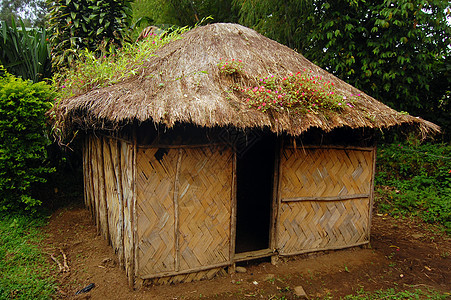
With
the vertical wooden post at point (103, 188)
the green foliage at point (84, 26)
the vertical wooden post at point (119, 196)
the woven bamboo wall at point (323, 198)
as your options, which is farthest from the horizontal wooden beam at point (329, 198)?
the green foliage at point (84, 26)

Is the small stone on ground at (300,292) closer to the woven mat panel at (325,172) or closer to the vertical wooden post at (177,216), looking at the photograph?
the woven mat panel at (325,172)

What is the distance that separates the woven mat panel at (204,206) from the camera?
3.72m

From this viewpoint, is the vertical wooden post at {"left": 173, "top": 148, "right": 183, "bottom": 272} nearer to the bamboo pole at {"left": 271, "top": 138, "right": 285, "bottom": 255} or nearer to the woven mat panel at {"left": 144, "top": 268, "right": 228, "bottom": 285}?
the woven mat panel at {"left": 144, "top": 268, "right": 228, "bottom": 285}

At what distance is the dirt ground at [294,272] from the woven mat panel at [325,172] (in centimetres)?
100

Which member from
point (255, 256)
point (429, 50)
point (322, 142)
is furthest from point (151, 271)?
point (429, 50)

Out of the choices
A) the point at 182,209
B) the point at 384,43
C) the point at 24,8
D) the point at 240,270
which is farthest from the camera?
the point at 24,8

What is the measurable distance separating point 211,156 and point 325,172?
1783mm

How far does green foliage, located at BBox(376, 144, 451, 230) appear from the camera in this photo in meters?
6.18

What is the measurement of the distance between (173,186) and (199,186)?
33cm

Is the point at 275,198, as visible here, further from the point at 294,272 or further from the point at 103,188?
the point at 103,188

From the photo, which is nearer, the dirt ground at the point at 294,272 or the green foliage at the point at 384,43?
the dirt ground at the point at 294,272

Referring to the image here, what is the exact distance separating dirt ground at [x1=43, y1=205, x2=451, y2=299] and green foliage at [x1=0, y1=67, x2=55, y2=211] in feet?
3.12

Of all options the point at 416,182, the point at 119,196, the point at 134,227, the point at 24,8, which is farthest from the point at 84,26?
the point at 24,8

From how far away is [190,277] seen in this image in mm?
3885
